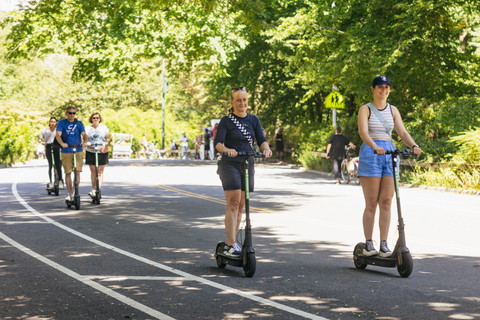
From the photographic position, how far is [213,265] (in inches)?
305

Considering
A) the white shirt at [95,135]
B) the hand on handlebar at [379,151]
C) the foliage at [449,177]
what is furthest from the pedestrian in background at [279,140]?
the hand on handlebar at [379,151]

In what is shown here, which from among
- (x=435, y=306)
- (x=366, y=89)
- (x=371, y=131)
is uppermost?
(x=366, y=89)

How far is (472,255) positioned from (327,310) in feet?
11.2

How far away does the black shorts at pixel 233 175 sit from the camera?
287 inches

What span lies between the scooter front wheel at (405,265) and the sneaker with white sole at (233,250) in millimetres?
1700

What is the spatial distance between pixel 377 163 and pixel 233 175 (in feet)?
5.13

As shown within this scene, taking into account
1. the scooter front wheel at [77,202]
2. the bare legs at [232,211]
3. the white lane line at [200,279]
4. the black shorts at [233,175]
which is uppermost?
the black shorts at [233,175]

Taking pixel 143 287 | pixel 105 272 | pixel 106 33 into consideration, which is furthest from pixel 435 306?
→ pixel 106 33

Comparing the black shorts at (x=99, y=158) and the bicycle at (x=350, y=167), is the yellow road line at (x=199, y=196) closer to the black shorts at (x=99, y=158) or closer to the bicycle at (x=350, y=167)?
the black shorts at (x=99, y=158)

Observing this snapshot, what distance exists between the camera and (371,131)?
7.24 metres

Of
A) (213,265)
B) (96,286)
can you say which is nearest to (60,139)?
(213,265)

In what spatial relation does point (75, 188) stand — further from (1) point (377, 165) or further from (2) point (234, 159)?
(1) point (377, 165)

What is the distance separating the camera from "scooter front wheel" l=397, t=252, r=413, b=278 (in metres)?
6.86

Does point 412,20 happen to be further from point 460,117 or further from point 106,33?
point 106,33
